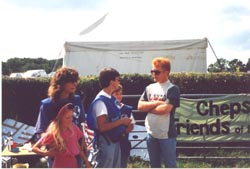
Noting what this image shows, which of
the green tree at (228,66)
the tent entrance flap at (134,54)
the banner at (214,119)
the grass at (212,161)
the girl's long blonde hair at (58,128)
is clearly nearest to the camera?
the girl's long blonde hair at (58,128)

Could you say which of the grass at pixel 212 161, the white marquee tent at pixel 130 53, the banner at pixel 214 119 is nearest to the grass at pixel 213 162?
the grass at pixel 212 161

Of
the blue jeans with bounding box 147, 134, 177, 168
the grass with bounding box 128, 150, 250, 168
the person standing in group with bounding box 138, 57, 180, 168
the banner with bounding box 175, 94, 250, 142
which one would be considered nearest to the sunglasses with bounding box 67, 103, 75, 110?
the person standing in group with bounding box 138, 57, 180, 168

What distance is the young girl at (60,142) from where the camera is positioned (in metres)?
4.07

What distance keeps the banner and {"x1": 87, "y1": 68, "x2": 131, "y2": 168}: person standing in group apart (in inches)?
149

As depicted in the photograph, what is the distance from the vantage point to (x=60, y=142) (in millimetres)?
4066

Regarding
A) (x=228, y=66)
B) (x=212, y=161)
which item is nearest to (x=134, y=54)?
(x=228, y=66)

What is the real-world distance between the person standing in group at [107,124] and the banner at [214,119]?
12.4 ft

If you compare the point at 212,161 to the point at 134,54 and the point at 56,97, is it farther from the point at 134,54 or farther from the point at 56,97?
the point at 56,97

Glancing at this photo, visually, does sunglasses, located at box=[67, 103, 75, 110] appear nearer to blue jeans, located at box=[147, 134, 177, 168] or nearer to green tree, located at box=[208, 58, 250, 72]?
blue jeans, located at box=[147, 134, 177, 168]

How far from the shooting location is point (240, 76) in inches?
354

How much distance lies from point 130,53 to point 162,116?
6488 millimetres

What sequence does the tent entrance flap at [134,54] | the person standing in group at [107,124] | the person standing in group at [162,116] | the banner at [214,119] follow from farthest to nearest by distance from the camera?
the tent entrance flap at [134,54] → the banner at [214,119] → the person standing in group at [162,116] → the person standing in group at [107,124]

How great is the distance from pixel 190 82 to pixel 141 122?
1.28m

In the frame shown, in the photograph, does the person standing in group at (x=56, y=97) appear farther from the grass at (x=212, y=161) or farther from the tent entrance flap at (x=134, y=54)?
the tent entrance flap at (x=134, y=54)
